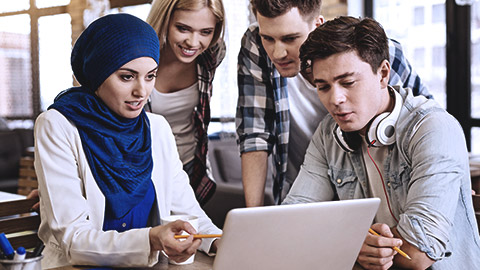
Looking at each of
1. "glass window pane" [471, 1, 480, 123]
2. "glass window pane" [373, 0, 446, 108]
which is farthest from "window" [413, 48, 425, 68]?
"glass window pane" [471, 1, 480, 123]

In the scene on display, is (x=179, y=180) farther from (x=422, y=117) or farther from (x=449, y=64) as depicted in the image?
(x=449, y=64)

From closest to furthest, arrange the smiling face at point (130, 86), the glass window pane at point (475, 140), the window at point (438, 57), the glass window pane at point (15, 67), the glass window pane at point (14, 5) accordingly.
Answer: the smiling face at point (130, 86)
the glass window pane at point (475, 140)
the window at point (438, 57)
the glass window pane at point (14, 5)
the glass window pane at point (15, 67)

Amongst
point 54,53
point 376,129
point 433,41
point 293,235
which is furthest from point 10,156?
point 293,235

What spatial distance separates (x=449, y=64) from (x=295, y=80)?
10.8ft

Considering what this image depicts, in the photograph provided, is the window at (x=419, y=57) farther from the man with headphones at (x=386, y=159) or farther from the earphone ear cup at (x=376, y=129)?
the earphone ear cup at (x=376, y=129)

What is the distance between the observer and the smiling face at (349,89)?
1629 mm

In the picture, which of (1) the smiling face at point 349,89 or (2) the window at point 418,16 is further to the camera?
(2) the window at point 418,16

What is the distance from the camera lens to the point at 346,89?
1638mm

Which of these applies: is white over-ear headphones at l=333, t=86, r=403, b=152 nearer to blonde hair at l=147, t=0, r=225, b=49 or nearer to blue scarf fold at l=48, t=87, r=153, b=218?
blue scarf fold at l=48, t=87, r=153, b=218

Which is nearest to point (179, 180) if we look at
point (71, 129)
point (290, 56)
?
point (71, 129)

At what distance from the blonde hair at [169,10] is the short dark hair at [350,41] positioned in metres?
0.56

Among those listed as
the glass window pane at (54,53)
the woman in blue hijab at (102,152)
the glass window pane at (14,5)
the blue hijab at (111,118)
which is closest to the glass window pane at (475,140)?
the woman in blue hijab at (102,152)

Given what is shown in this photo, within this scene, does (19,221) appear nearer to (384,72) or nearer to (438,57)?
(384,72)

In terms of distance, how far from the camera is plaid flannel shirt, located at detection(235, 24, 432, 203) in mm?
2256
